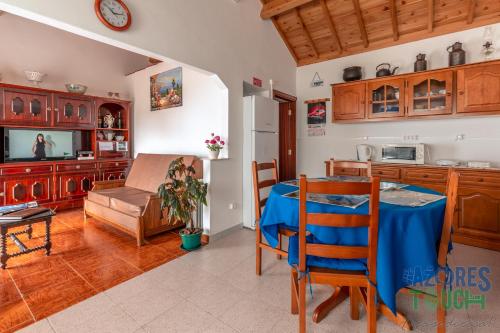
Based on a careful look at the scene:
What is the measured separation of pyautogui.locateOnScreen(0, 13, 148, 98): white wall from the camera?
153 inches

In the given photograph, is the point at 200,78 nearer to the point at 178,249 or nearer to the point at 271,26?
the point at 271,26

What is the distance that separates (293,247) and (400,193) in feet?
2.84

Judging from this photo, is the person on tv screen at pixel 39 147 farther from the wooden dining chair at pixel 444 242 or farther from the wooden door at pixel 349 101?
the wooden dining chair at pixel 444 242

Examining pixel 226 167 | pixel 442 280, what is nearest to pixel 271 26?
pixel 226 167

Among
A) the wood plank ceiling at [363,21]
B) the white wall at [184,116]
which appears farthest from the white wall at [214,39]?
the wood plank ceiling at [363,21]

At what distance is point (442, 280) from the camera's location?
1.37m

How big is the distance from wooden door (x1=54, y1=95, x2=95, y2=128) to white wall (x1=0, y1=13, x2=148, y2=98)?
42cm

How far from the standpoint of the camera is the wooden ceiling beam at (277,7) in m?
3.49

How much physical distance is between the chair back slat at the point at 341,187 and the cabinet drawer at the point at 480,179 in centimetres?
252

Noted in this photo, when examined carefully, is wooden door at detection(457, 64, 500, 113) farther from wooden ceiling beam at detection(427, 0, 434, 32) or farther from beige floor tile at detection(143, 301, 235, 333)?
beige floor tile at detection(143, 301, 235, 333)

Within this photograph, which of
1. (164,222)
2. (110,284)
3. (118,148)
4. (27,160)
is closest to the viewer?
(110,284)

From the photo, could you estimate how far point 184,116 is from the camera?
3.89 metres

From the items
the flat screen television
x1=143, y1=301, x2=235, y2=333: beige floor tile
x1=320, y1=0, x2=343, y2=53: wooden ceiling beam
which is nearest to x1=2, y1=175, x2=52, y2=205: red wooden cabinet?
the flat screen television

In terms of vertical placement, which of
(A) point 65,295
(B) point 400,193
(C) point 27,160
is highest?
(C) point 27,160
